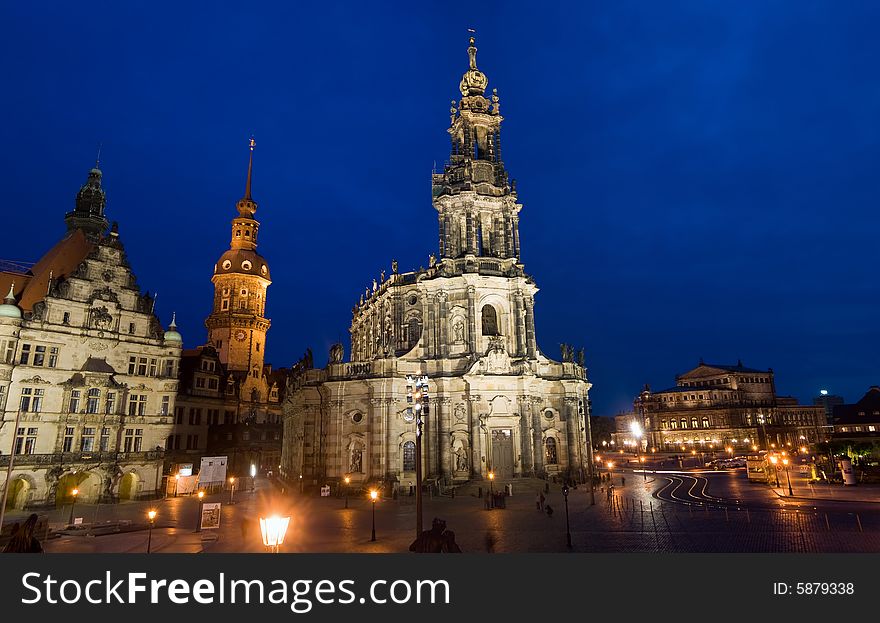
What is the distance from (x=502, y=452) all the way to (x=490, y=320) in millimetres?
13357

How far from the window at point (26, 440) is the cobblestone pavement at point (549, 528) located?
7.68 m

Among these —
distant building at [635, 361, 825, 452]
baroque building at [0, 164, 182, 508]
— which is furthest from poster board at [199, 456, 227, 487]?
distant building at [635, 361, 825, 452]

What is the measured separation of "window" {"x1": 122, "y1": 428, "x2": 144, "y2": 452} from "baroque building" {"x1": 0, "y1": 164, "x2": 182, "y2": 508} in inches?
3.1

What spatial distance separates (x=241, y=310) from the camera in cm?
7669

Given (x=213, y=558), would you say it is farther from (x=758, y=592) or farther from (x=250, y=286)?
(x=250, y=286)

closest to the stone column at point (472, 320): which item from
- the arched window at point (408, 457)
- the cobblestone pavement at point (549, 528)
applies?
the arched window at point (408, 457)

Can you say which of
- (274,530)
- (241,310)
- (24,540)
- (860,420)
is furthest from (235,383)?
(860,420)

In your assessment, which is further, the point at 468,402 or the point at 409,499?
the point at 468,402

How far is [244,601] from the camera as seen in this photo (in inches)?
A: 352

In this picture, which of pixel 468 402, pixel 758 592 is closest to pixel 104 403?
pixel 468 402

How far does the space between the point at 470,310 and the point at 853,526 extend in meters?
33.0

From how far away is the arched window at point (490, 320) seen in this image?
53.0m

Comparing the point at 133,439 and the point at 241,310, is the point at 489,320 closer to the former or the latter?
the point at 133,439

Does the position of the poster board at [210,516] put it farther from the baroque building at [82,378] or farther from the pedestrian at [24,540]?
the baroque building at [82,378]
